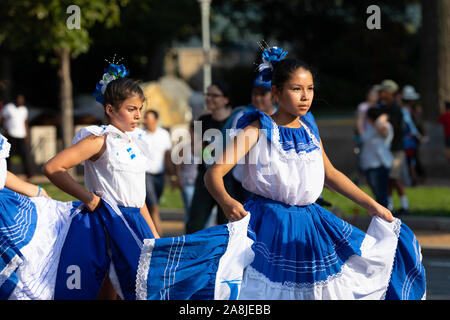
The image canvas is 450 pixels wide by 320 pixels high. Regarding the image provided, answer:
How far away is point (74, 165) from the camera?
16.1ft

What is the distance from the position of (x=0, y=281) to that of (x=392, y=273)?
7.21ft

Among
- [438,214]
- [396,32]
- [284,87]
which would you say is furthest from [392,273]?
[396,32]

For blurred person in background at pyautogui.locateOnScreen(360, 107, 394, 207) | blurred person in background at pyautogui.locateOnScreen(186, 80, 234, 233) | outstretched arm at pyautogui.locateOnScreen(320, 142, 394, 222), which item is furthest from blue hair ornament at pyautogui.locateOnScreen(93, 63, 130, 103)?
blurred person in background at pyautogui.locateOnScreen(360, 107, 394, 207)

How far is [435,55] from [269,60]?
12362mm

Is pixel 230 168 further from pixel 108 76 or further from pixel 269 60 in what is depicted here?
pixel 108 76

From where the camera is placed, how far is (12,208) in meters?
5.02

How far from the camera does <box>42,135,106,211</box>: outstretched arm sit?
4812 millimetres

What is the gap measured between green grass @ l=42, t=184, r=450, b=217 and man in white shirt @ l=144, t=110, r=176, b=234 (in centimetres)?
116

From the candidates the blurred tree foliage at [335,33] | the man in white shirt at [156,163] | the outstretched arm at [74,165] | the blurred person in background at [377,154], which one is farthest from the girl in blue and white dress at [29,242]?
the blurred tree foliage at [335,33]

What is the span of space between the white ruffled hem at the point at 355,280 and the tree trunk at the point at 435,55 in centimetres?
1237

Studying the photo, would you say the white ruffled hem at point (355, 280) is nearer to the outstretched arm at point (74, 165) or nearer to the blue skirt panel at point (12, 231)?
the outstretched arm at point (74, 165)

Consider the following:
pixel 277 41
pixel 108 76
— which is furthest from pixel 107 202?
pixel 277 41

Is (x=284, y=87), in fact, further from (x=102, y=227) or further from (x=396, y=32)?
(x=396, y=32)

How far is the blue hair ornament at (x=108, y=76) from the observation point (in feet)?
17.4
